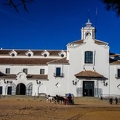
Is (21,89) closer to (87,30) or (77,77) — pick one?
(77,77)

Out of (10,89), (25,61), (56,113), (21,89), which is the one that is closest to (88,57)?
(25,61)

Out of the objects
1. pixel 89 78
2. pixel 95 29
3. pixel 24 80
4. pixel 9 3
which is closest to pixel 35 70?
pixel 24 80

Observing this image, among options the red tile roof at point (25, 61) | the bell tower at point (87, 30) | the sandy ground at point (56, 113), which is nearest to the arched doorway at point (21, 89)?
the red tile roof at point (25, 61)

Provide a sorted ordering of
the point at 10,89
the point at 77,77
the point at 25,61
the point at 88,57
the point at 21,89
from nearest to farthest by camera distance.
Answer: the point at 77,77 → the point at 10,89 → the point at 88,57 → the point at 21,89 → the point at 25,61

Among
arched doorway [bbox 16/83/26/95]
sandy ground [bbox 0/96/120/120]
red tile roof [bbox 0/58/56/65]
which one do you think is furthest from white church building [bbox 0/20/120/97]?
sandy ground [bbox 0/96/120/120]

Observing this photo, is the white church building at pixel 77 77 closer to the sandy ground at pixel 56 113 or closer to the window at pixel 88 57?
the window at pixel 88 57

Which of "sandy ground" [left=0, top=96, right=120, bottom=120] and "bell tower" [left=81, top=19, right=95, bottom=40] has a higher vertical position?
"bell tower" [left=81, top=19, right=95, bottom=40]

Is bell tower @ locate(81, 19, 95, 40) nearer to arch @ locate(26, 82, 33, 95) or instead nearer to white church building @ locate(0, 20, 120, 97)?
white church building @ locate(0, 20, 120, 97)

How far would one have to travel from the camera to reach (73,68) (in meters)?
52.7

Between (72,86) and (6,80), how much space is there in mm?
12866

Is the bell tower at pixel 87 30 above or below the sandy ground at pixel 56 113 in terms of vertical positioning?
above

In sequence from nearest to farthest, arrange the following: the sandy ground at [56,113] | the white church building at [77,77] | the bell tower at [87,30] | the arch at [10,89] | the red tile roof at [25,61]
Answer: the sandy ground at [56,113] → the white church building at [77,77] → the arch at [10,89] → the red tile roof at [25,61] → the bell tower at [87,30]

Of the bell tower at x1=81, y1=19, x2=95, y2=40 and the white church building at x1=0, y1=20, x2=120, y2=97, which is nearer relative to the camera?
the white church building at x1=0, y1=20, x2=120, y2=97

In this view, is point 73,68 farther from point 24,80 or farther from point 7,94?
point 7,94
